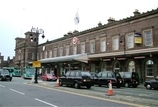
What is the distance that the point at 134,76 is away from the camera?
95.2 feet

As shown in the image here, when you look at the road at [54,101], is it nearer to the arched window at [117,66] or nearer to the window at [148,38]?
the window at [148,38]

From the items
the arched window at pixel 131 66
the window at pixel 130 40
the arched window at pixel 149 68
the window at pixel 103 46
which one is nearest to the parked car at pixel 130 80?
the arched window at pixel 149 68

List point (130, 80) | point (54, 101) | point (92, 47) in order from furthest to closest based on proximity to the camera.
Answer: point (92, 47)
point (130, 80)
point (54, 101)

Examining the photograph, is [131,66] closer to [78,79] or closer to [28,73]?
[78,79]

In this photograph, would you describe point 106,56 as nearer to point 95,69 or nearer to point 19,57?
point 95,69

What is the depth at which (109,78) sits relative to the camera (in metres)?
27.1

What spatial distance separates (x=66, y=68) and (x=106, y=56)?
685 inches

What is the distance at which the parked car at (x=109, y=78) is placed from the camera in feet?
86.3

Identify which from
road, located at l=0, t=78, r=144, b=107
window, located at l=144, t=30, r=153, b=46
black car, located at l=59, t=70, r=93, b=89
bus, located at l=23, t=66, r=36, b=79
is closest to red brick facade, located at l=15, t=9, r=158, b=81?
window, located at l=144, t=30, r=153, b=46

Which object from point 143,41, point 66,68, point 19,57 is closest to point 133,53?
point 143,41

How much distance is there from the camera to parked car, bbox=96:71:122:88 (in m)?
26.3

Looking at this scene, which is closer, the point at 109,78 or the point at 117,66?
the point at 109,78

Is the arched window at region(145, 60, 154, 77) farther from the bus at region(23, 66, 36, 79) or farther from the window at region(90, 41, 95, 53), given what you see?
the bus at region(23, 66, 36, 79)

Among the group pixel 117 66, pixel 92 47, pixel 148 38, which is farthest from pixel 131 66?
pixel 92 47
